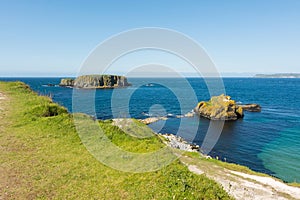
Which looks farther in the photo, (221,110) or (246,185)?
(221,110)

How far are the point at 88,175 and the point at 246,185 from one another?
6889 millimetres

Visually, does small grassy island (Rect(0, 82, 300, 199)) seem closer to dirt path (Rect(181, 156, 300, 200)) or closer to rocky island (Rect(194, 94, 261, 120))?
dirt path (Rect(181, 156, 300, 200))

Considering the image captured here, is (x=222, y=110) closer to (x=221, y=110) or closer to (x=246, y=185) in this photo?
(x=221, y=110)

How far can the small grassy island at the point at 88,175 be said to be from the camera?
668 cm

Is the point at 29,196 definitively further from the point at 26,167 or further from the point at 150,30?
the point at 150,30

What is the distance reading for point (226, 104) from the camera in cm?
4794

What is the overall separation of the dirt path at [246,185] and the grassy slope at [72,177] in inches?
71.7

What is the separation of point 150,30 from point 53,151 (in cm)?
887

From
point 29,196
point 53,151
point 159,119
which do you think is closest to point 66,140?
point 53,151

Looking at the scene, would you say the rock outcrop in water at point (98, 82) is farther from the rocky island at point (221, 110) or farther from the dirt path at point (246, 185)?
the dirt path at point (246, 185)

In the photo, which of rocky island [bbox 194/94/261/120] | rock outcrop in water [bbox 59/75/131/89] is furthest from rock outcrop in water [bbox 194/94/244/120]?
rock outcrop in water [bbox 59/75/131/89]

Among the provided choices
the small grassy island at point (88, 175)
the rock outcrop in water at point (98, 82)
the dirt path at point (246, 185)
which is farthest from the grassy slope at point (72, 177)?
the rock outcrop in water at point (98, 82)

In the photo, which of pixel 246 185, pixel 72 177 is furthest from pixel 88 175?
pixel 246 185

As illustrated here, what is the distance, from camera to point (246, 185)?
9242 mm
